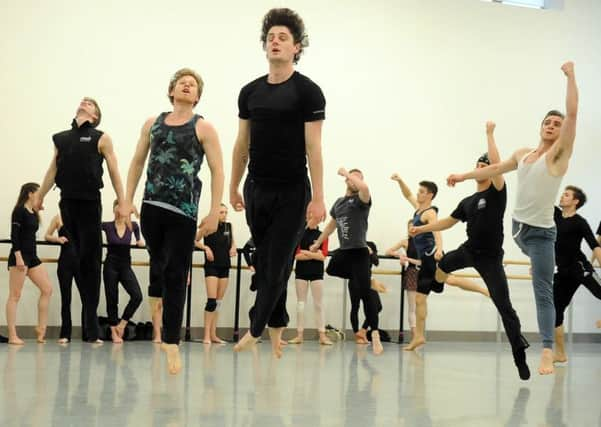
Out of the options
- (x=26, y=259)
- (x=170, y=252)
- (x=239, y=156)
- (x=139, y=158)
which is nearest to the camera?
(x=239, y=156)

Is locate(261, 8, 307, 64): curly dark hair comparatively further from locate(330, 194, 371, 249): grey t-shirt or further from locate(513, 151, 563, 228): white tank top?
locate(330, 194, 371, 249): grey t-shirt

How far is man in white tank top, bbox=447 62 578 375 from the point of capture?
17.9 ft

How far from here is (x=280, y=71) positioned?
4.30 metres

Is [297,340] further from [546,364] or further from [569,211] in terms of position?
[546,364]

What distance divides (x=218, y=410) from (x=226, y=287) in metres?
Result: 5.95

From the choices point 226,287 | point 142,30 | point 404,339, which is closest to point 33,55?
point 142,30

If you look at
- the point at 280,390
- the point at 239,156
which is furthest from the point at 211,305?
the point at 239,156

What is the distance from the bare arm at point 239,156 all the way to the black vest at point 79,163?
5.05ft

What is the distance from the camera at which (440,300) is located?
11.7 meters

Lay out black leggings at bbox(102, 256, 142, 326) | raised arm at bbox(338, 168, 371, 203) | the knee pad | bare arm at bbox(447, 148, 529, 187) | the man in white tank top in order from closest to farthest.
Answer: the man in white tank top
bare arm at bbox(447, 148, 529, 187)
raised arm at bbox(338, 168, 371, 203)
black leggings at bbox(102, 256, 142, 326)
the knee pad

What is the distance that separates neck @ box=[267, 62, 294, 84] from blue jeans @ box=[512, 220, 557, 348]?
7.68 ft

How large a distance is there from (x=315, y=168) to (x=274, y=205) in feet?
0.98

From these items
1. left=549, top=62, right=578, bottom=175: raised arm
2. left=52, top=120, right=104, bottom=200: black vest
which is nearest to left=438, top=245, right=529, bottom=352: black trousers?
left=549, top=62, right=578, bottom=175: raised arm

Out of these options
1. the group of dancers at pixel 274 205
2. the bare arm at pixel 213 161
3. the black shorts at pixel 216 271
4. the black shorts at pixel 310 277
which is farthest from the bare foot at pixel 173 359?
the black shorts at pixel 310 277
